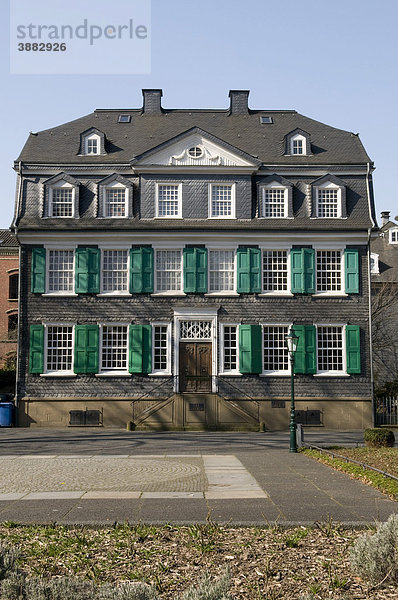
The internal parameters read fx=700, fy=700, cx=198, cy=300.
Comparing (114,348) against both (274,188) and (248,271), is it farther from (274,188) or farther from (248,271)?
(274,188)

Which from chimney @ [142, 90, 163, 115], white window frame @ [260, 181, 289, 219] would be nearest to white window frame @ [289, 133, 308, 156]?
white window frame @ [260, 181, 289, 219]

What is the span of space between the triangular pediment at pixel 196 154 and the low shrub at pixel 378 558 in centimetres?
2396

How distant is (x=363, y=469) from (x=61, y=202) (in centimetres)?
1956

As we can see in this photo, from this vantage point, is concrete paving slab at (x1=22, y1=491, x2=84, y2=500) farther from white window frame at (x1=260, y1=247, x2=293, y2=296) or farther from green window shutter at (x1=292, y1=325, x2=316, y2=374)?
white window frame at (x1=260, y1=247, x2=293, y2=296)

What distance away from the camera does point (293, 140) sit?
30.8 meters

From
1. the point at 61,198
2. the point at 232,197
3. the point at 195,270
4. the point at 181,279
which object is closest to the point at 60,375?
the point at 181,279

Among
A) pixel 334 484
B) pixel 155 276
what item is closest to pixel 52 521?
pixel 334 484

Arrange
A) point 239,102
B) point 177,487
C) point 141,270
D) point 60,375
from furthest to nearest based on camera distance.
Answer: point 239,102 → point 141,270 → point 60,375 → point 177,487

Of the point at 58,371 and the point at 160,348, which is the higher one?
the point at 160,348

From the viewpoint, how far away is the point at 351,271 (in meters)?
28.9

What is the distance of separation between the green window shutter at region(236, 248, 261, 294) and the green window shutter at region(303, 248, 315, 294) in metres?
1.90

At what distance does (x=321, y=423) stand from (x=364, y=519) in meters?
19.7

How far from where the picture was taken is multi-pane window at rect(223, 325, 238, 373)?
1135 inches

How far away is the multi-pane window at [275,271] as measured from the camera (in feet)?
95.5
